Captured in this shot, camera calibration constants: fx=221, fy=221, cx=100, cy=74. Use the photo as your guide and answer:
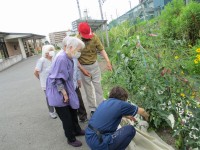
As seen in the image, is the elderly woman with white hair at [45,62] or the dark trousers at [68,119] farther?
the elderly woman with white hair at [45,62]

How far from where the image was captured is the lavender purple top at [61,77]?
2.85 m

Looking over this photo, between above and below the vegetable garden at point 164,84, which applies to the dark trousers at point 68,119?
below

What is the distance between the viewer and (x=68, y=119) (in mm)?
3143

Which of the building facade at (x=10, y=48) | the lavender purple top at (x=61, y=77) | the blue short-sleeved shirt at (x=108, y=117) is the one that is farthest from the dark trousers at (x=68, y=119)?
the building facade at (x=10, y=48)

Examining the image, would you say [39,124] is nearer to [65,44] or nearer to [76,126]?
[76,126]

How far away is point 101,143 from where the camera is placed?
2430 mm

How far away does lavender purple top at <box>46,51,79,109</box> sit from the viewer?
9.34 feet

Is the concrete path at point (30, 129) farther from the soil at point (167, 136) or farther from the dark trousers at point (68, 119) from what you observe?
the soil at point (167, 136)

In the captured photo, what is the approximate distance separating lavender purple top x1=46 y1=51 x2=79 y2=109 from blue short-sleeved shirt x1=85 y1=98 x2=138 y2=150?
71cm

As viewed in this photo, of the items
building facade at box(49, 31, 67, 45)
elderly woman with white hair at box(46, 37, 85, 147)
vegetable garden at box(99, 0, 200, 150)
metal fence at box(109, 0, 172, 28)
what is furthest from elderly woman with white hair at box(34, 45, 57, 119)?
building facade at box(49, 31, 67, 45)

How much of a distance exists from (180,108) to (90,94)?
6.67ft

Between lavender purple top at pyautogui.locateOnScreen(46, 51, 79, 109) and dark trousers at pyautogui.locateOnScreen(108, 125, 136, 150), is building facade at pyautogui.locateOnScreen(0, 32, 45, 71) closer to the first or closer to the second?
lavender purple top at pyautogui.locateOnScreen(46, 51, 79, 109)

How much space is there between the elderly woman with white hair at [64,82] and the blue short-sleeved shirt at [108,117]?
70 cm

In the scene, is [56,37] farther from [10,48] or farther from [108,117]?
[108,117]
